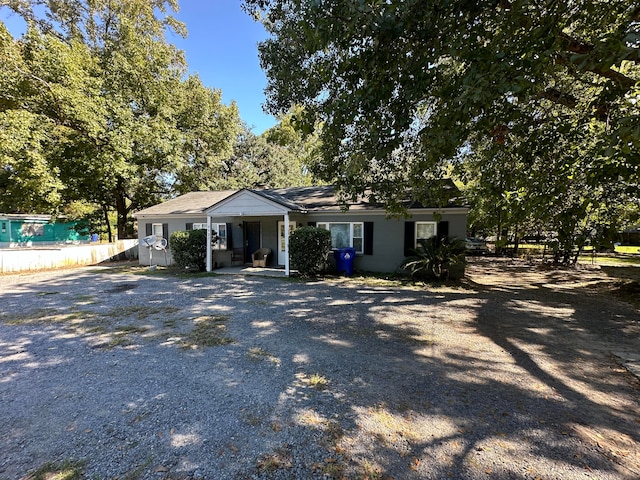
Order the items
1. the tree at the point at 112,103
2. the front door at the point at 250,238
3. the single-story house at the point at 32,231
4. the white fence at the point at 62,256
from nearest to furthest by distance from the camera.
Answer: the white fence at the point at 62,256 < the front door at the point at 250,238 < the tree at the point at 112,103 < the single-story house at the point at 32,231

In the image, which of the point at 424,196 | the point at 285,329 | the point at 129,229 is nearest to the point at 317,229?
the point at 424,196

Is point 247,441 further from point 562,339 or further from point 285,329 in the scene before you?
point 562,339

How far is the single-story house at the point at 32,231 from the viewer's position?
25188mm

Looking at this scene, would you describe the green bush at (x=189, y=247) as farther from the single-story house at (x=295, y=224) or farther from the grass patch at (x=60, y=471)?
the grass patch at (x=60, y=471)

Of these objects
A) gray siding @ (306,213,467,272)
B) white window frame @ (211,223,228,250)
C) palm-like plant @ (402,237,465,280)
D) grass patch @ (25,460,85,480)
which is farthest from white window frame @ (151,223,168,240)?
grass patch @ (25,460,85,480)

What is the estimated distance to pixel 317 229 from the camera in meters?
10.7

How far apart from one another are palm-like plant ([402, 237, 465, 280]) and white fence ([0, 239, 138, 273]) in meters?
14.9

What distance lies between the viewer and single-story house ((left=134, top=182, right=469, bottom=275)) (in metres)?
10.9

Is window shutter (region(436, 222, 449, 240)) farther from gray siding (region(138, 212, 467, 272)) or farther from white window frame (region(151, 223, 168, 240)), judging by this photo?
white window frame (region(151, 223, 168, 240))

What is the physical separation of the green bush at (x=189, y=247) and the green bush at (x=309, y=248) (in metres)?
4.18

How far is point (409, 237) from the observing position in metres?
11.1

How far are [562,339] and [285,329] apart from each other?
4.87 m

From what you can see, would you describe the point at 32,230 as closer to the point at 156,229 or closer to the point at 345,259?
the point at 156,229

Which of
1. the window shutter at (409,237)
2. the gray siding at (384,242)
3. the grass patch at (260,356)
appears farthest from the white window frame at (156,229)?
the grass patch at (260,356)
